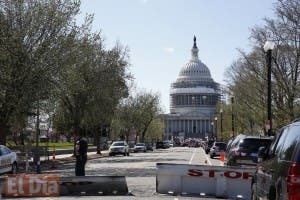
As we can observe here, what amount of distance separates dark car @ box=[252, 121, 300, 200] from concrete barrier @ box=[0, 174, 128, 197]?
666cm

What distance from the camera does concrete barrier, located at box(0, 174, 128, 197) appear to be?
18.0m

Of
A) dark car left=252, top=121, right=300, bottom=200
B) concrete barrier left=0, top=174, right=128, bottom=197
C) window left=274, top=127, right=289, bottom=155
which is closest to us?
dark car left=252, top=121, right=300, bottom=200

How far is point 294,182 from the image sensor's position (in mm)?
9164

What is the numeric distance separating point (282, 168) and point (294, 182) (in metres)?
0.81

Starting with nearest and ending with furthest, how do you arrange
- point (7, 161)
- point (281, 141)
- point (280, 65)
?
→ 1. point (281, 141)
2. point (7, 161)
3. point (280, 65)

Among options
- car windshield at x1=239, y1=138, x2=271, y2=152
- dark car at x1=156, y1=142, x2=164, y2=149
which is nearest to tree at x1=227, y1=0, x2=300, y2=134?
car windshield at x1=239, y1=138, x2=271, y2=152

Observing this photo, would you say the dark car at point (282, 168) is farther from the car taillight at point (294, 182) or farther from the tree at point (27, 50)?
the tree at point (27, 50)

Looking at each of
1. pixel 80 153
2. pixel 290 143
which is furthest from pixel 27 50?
pixel 290 143

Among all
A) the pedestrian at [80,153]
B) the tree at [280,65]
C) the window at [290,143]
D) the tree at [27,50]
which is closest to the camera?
the window at [290,143]

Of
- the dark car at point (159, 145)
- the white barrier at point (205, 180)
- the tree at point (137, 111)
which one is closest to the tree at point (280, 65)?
the white barrier at point (205, 180)

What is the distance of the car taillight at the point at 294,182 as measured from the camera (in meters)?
9.12

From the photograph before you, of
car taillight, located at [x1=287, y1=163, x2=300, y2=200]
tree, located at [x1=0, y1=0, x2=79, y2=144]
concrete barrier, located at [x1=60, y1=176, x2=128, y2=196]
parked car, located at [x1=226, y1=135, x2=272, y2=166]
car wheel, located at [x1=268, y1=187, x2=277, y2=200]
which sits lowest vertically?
concrete barrier, located at [x1=60, y1=176, x2=128, y2=196]

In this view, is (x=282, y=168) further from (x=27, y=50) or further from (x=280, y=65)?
(x=280, y=65)

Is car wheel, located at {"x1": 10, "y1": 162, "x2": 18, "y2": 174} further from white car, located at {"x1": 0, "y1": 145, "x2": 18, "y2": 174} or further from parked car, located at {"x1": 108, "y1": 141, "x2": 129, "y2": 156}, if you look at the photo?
parked car, located at {"x1": 108, "y1": 141, "x2": 129, "y2": 156}
